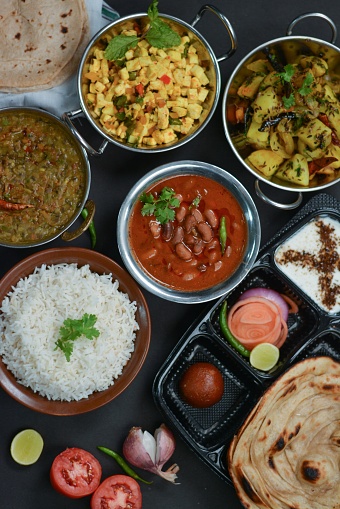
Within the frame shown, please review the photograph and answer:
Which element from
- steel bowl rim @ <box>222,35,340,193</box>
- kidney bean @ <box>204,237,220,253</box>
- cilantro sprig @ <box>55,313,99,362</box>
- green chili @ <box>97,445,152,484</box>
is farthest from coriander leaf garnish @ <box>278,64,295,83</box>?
green chili @ <box>97,445,152,484</box>

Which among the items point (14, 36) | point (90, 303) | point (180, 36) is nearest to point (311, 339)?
point (90, 303)

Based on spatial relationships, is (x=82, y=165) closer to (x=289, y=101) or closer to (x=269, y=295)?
(x=289, y=101)

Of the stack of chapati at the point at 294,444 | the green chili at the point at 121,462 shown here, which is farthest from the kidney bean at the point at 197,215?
the green chili at the point at 121,462

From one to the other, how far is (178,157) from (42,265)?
1157 mm

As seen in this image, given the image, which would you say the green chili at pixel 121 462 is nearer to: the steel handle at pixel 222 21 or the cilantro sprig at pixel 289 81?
the cilantro sprig at pixel 289 81

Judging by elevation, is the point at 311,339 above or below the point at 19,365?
above

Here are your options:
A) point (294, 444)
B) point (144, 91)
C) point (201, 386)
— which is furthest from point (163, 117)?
point (294, 444)

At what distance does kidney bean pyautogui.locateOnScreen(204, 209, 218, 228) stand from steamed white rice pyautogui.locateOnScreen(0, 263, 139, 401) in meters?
0.72

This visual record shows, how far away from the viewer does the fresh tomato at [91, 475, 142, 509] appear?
385 centimetres

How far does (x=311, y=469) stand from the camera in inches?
146

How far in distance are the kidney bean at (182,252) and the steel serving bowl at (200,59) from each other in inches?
23.2

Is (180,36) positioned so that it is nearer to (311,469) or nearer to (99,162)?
(99,162)

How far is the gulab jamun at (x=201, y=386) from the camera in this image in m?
3.82

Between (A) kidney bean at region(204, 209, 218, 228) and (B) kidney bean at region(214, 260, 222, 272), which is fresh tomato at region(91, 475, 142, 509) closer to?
(B) kidney bean at region(214, 260, 222, 272)
